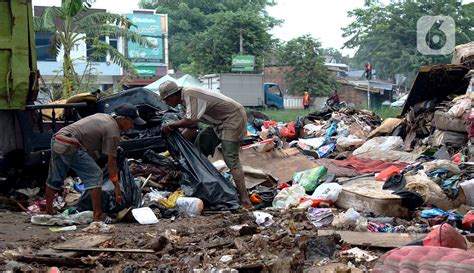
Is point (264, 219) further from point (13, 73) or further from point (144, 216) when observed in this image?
point (13, 73)

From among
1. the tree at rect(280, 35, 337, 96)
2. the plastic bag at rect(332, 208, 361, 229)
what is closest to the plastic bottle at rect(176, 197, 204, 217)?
the plastic bag at rect(332, 208, 361, 229)

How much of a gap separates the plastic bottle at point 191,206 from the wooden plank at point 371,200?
1.57 meters

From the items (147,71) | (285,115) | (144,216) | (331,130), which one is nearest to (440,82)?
(331,130)

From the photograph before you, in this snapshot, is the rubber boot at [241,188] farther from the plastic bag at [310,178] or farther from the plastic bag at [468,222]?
the plastic bag at [468,222]

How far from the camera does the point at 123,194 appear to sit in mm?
6441

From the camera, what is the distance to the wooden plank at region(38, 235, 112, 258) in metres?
4.77

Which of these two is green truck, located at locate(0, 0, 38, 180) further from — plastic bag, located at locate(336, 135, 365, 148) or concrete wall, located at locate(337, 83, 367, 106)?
concrete wall, located at locate(337, 83, 367, 106)

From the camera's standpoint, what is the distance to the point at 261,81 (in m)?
31.7

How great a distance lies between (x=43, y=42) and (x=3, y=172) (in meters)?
28.7

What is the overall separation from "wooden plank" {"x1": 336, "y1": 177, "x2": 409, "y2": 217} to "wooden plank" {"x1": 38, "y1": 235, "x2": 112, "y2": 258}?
2737 millimetres

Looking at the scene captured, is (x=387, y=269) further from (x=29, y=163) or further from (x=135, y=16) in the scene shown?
(x=135, y=16)

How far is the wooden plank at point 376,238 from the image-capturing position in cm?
508

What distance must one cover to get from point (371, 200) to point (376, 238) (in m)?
1.11

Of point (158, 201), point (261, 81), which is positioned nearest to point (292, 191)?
point (158, 201)
